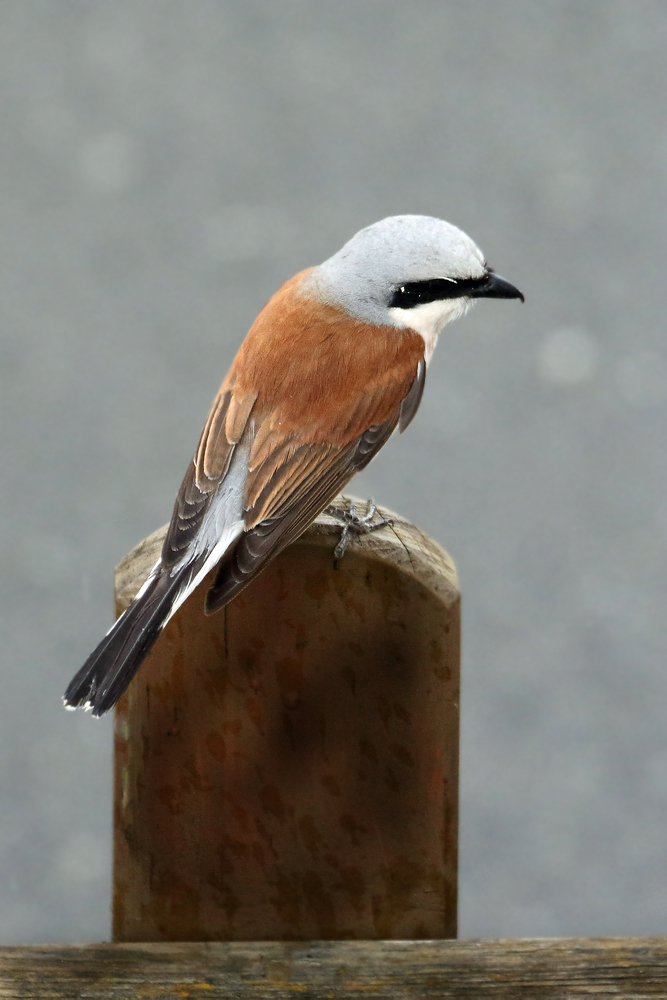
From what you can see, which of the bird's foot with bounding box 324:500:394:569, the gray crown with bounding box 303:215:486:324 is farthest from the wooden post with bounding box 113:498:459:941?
the gray crown with bounding box 303:215:486:324

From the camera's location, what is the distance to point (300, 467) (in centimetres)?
216

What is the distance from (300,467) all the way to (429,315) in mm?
563

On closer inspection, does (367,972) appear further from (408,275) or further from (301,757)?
(408,275)

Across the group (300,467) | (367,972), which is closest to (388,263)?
(300,467)

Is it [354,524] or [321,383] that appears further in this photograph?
[321,383]

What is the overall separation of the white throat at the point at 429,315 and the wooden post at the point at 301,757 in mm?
918

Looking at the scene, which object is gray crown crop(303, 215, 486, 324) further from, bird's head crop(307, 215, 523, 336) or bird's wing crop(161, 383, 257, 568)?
bird's wing crop(161, 383, 257, 568)

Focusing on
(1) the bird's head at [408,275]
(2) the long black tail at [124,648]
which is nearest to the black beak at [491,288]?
(1) the bird's head at [408,275]

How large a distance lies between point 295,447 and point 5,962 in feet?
3.57

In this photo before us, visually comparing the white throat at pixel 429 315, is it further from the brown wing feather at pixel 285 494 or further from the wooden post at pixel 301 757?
the wooden post at pixel 301 757

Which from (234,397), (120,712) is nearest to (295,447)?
(234,397)

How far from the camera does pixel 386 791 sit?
155 cm

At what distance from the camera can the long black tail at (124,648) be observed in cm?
142

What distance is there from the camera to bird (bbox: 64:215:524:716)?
6.49ft
